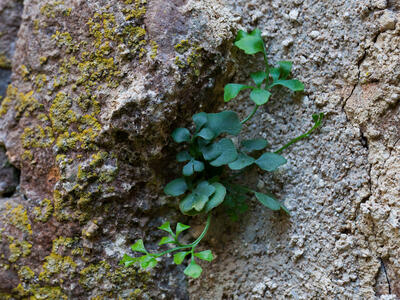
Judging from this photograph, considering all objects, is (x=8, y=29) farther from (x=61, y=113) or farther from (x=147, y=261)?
(x=147, y=261)

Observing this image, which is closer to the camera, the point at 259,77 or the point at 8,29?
the point at 259,77

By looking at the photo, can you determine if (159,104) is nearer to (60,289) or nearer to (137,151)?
(137,151)

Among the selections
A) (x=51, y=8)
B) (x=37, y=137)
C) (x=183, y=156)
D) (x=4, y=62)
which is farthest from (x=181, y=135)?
(x=4, y=62)

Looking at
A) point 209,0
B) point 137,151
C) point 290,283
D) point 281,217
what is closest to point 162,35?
point 209,0

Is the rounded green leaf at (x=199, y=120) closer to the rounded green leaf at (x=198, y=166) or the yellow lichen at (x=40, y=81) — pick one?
the rounded green leaf at (x=198, y=166)

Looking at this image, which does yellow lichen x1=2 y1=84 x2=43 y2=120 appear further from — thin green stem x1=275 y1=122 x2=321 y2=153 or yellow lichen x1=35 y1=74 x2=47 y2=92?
thin green stem x1=275 y1=122 x2=321 y2=153

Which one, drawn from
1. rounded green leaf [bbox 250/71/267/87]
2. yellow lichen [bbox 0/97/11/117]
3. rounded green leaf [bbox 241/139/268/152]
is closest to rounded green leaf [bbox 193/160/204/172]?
rounded green leaf [bbox 241/139/268/152]

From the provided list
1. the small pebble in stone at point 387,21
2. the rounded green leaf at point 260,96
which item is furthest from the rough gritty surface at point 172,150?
the rounded green leaf at point 260,96
